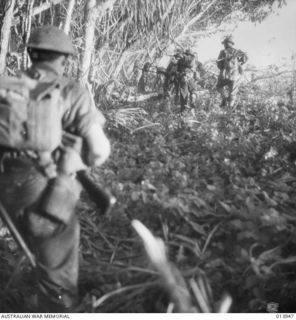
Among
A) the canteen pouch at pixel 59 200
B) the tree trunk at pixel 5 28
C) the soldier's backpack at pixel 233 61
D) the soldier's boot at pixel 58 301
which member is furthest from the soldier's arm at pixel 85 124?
the soldier's backpack at pixel 233 61

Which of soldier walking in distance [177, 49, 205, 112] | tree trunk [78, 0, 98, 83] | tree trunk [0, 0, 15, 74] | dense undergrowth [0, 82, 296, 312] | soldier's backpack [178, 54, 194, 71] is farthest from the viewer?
soldier's backpack [178, 54, 194, 71]

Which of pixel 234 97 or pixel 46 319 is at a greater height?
pixel 234 97

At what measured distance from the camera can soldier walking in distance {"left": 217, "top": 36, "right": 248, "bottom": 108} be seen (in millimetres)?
8906

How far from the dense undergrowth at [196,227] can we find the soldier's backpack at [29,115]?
961mm

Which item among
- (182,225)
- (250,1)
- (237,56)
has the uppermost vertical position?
(250,1)

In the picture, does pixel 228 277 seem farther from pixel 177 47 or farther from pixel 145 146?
pixel 177 47

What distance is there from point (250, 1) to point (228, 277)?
29.5 feet

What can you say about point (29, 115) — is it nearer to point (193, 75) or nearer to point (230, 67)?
point (193, 75)

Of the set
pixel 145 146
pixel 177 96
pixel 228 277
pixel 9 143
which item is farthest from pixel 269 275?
pixel 177 96

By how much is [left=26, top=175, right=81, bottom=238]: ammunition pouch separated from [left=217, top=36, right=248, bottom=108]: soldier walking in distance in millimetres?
7379

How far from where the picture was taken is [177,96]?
7.98 metres

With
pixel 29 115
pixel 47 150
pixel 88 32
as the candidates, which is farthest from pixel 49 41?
pixel 88 32

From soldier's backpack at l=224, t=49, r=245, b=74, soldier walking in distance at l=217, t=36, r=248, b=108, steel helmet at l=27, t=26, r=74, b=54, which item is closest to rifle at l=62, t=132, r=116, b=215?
steel helmet at l=27, t=26, r=74, b=54

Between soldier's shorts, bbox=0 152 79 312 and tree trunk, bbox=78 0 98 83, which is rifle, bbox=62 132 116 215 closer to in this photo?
soldier's shorts, bbox=0 152 79 312
